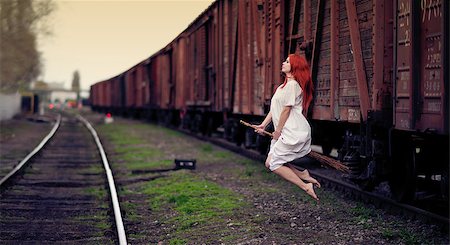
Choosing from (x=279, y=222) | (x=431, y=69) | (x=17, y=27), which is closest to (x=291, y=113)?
(x=431, y=69)

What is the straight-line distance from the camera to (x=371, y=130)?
8086 mm

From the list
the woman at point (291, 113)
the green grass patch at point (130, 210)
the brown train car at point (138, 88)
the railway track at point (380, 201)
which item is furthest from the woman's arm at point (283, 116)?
the brown train car at point (138, 88)

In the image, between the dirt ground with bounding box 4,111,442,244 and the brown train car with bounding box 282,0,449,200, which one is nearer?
the brown train car with bounding box 282,0,449,200

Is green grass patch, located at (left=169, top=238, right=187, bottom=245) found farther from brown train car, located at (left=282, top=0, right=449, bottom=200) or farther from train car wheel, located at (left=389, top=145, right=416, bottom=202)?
train car wheel, located at (left=389, top=145, right=416, bottom=202)

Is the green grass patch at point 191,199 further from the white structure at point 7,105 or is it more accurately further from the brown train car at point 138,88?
the white structure at point 7,105

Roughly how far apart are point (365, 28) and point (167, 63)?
21276 mm

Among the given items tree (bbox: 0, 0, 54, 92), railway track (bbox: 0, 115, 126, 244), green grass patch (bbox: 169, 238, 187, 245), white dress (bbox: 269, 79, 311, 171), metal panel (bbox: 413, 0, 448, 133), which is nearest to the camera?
metal panel (bbox: 413, 0, 448, 133)

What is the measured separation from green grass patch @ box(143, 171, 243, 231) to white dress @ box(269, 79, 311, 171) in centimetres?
158

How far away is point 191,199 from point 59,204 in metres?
1.89

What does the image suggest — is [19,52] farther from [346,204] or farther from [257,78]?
[346,204]

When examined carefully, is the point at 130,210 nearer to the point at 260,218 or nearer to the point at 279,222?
the point at 260,218

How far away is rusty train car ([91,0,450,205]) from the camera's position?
6.69 m

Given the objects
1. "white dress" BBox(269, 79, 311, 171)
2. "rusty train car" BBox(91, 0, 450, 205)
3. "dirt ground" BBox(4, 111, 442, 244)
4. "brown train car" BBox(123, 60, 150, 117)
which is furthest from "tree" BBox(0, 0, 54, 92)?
"white dress" BBox(269, 79, 311, 171)

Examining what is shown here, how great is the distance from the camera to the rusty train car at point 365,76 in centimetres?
669
